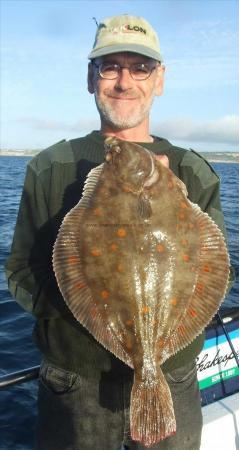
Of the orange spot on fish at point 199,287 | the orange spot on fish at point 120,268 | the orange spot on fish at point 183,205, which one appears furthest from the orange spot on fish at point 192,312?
the orange spot on fish at point 183,205

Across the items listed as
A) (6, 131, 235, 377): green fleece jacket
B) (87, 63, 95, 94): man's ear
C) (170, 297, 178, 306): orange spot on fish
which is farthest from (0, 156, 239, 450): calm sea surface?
(87, 63, 95, 94): man's ear

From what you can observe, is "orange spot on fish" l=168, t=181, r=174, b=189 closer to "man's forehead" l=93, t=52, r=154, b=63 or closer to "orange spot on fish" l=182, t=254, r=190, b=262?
"orange spot on fish" l=182, t=254, r=190, b=262

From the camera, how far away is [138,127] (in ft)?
11.3

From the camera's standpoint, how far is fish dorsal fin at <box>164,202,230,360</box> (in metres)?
2.73

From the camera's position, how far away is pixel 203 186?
128 inches

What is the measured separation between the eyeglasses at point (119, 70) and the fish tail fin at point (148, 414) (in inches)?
81.1

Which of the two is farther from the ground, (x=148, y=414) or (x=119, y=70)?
(x=119, y=70)

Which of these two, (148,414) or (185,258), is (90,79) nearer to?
(185,258)

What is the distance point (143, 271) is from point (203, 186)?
96 cm

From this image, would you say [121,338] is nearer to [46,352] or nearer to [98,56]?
[46,352]

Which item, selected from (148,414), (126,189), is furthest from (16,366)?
(126,189)

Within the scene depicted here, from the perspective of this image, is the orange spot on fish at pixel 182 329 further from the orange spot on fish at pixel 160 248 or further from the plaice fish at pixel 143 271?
the orange spot on fish at pixel 160 248

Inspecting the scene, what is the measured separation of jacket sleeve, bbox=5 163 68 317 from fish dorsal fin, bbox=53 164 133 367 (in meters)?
0.41

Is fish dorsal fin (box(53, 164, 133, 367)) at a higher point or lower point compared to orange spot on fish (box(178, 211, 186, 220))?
lower
